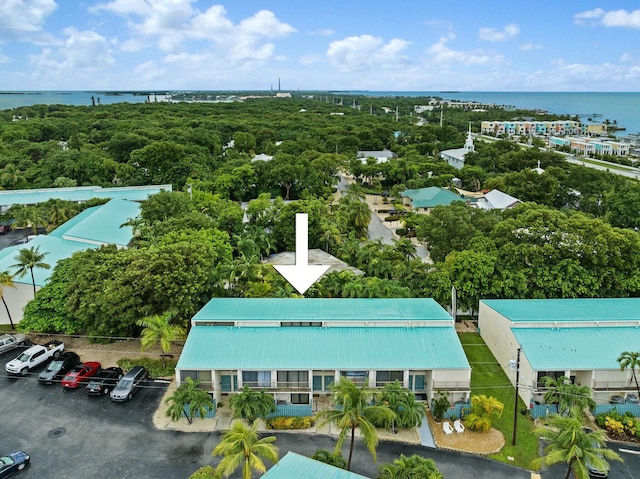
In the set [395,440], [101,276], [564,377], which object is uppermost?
[101,276]

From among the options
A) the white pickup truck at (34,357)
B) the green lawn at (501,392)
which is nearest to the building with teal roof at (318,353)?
the green lawn at (501,392)

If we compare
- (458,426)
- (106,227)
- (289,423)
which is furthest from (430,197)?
(289,423)

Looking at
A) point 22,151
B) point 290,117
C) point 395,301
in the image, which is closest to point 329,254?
point 395,301

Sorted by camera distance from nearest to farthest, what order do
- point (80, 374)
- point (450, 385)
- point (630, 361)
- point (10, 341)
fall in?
point (630, 361)
point (450, 385)
point (80, 374)
point (10, 341)

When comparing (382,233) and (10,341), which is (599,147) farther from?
(10,341)

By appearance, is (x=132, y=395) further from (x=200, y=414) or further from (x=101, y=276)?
(x=101, y=276)

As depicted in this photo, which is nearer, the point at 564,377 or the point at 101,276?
the point at 564,377

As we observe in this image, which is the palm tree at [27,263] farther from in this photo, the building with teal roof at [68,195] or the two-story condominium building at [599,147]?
the two-story condominium building at [599,147]
